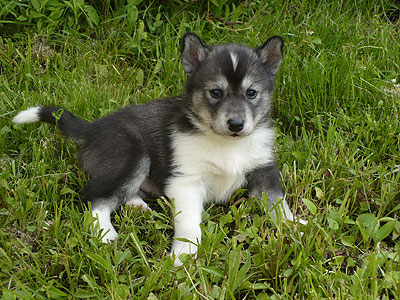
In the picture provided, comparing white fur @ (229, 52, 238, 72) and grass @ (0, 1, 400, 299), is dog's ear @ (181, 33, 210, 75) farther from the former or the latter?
grass @ (0, 1, 400, 299)

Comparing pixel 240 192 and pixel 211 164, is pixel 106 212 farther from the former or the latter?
pixel 240 192

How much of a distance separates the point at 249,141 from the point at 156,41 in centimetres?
209

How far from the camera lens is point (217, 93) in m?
3.97

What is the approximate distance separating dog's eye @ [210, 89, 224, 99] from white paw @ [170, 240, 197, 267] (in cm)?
102

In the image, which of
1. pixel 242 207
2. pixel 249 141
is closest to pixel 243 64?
pixel 249 141

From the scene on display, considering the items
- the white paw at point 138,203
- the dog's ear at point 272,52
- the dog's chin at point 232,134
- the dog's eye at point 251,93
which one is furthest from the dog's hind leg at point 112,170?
the dog's ear at point 272,52

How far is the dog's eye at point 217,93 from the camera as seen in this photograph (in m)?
3.96

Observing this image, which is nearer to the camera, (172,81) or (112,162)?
(112,162)

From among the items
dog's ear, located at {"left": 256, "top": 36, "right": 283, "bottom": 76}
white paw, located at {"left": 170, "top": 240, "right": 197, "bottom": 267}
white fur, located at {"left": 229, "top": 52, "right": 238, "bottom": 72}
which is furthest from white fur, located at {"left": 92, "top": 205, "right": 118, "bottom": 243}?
dog's ear, located at {"left": 256, "top": 36, "right": 283, "bottom": 76}

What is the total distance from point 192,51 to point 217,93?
40 cm

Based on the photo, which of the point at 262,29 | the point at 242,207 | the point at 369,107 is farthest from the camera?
the point at 262,29

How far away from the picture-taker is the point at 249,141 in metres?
4.21

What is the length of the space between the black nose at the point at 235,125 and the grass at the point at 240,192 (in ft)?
1.66

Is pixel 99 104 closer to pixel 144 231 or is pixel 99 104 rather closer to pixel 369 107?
pixel 144 231
